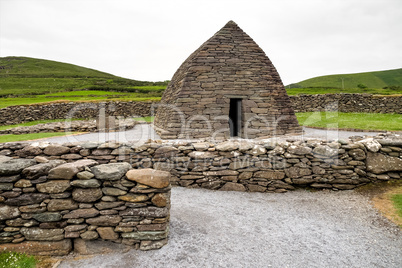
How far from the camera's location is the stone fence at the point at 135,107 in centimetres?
2272

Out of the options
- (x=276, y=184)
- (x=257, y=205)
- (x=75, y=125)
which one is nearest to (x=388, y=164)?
(x=276, y=184)

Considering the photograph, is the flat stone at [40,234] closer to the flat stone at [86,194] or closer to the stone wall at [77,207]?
the stone wall at [77,207]

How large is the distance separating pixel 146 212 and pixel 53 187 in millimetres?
1467

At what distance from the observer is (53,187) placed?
3.61 m

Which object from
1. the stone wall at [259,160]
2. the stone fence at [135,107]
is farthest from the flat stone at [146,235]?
the stone fence at [135,107]

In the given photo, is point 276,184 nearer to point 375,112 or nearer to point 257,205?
point 257,205

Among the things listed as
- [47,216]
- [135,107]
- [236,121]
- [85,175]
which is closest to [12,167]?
[47,216]

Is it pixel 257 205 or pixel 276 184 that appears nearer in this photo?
pixel 257 205

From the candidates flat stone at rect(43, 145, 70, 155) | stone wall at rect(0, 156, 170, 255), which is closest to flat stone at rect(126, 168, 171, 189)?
stone wall at rect(0, 156, 170, 255)

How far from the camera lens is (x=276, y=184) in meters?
6.29

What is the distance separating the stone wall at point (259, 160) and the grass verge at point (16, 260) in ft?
10.4

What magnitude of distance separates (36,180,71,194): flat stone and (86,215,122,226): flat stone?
24.6 inches

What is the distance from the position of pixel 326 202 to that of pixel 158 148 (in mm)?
4507

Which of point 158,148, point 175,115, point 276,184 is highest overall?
point 175,115
